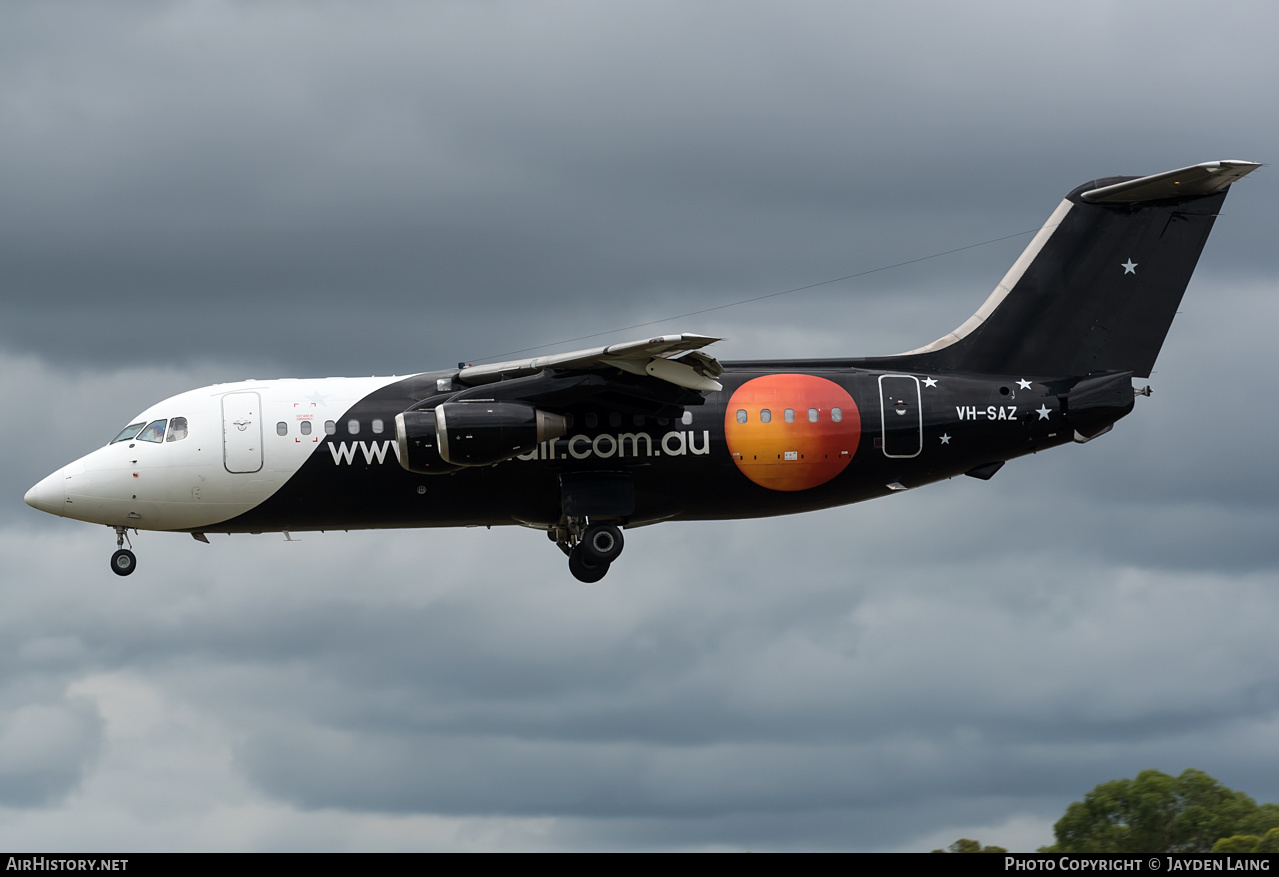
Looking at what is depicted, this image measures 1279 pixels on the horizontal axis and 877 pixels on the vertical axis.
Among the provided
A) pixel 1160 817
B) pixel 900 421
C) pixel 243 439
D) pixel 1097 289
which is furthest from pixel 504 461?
pixel 1160 817

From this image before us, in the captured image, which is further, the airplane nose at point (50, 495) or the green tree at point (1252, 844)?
the green tree at point (1252, 844)

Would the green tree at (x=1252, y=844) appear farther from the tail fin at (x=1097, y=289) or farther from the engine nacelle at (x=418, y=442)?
the engine nacelle at (x=418, y=442)

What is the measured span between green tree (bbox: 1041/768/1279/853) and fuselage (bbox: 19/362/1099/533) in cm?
2414

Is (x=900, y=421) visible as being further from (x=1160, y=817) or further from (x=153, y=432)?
(x=1160, y=817)

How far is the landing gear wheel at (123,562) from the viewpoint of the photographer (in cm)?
3769

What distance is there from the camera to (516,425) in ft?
116

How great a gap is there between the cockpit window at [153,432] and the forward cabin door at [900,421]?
15.6 m

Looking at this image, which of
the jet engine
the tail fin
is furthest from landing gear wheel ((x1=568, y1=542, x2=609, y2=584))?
the tail fin

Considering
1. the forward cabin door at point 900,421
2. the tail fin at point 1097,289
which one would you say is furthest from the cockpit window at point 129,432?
the tail fin at point 1097,289

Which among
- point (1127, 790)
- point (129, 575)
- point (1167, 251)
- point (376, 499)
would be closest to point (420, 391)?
point (376, 499)

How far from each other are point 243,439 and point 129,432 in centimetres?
280

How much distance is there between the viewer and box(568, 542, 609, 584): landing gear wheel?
3734 cm
